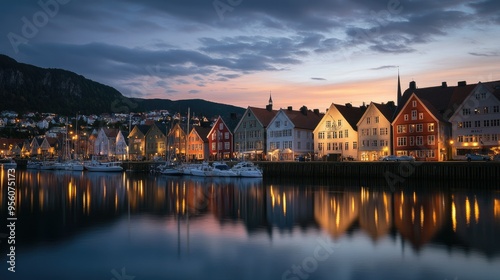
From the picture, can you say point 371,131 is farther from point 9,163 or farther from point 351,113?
point 9,163

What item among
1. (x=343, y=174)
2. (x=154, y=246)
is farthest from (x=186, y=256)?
(x=343, y=174)

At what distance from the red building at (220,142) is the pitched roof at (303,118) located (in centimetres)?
1416

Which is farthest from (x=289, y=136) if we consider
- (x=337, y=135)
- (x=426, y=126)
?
(x=426, y=126)

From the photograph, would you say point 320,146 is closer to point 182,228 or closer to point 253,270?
point 182,228

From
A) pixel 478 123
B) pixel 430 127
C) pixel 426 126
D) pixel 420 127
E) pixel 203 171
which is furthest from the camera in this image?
pixel 203 171

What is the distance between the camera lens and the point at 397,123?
7012cm

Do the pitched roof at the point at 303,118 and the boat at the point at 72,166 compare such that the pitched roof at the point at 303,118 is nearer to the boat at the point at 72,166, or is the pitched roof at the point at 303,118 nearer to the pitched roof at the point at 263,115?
the pitched roof at the point at 263,115

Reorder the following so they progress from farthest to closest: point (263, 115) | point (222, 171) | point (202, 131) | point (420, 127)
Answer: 1. point (202, 131)
2. point (263, 115)
3. point (222, 171)
4. point (420, 127)

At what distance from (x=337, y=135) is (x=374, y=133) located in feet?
21.7

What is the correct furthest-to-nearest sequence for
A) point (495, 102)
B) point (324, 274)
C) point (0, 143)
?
point (0, 143), point (495, 102), point (324, 274)

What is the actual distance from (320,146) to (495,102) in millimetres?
27013

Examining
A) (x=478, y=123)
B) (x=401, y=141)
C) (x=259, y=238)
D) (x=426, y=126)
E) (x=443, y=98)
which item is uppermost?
(x=443, y=98)

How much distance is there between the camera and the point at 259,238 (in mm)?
22844

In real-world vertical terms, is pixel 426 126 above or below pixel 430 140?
above
